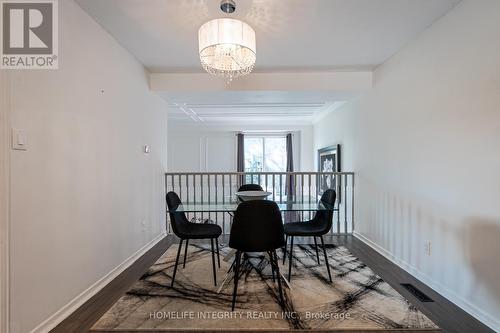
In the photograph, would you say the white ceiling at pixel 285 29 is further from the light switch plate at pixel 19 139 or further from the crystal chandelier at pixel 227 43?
the light switch plate at pixel 19 139

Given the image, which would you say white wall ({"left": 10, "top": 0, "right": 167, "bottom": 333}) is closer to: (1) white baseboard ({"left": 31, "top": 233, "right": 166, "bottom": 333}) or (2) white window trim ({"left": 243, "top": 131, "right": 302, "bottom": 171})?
(1) white baseboard ({"left": 31, "top": 233, "right": 166, "bottom": 333})

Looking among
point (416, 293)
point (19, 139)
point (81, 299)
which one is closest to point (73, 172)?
point (19, 139)

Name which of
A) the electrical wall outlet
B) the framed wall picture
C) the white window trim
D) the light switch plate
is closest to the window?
the white window trim

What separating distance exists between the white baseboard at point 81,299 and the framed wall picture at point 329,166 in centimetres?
338

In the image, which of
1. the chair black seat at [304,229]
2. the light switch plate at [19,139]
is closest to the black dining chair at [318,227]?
the chair black seat at [304,229]

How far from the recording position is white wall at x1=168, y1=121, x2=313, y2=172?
7223mm

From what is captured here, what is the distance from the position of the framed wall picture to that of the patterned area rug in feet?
6.89

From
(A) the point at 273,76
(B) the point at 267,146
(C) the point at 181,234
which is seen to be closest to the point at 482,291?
(C) the point at 181,234

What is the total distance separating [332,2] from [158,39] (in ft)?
5.79

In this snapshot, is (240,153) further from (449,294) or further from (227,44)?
(449,294)

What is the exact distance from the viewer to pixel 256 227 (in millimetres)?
1925

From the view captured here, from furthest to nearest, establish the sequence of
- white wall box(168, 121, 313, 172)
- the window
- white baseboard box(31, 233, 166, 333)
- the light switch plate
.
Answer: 1. the window
2. white wall box(168, 121, 313, 172)
3. white baseboard box(31, 233, 166, 333)
4. the light switch plate

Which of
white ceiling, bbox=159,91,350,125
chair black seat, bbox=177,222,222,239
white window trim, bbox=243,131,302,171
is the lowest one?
chair black seat, bbox=177,222,222,239

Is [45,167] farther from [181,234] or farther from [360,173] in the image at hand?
[360,173]
